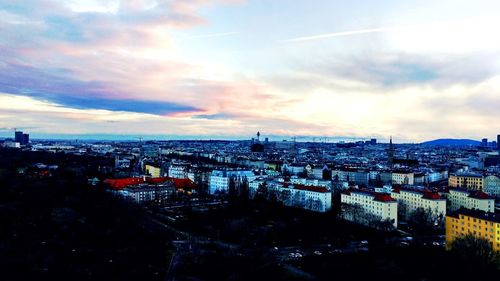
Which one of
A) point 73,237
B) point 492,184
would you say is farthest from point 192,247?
point 492,184

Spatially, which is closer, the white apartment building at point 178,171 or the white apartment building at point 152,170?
the white apartment building at point 178,171

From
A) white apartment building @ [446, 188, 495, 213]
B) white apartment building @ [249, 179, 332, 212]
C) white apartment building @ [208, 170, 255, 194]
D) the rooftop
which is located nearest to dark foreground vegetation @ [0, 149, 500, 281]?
the rooftop

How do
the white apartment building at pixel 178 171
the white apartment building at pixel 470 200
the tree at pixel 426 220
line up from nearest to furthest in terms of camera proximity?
the tree at pixel 426 220 < the white apartment building at pixel 470 200 < the white apartment building at pixel 178 171

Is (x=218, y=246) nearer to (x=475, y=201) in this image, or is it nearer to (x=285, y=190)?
(x=285, y=190)

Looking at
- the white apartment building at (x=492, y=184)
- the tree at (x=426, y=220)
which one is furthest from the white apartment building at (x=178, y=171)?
the white apartment building at (x=492, y=184)

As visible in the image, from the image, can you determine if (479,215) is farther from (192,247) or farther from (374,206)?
(192,247)

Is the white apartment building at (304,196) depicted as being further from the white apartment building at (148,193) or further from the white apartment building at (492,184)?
the white apartment building at (492,184)

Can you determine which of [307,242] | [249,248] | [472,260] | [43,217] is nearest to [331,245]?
[307,242]
